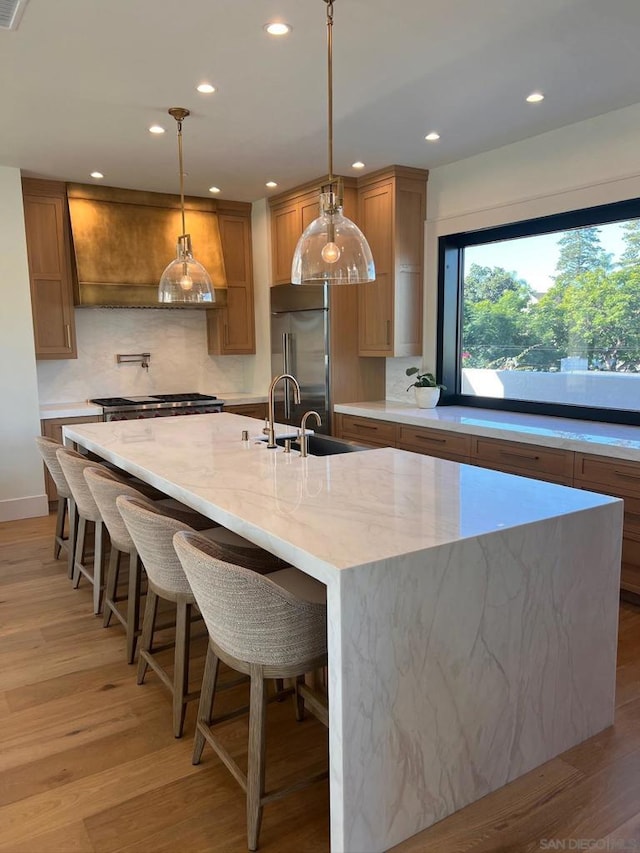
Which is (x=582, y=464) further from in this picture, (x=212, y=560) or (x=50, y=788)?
(x=50, y=788)

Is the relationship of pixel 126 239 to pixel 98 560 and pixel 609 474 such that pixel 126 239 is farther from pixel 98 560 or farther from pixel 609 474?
pixel 609 474

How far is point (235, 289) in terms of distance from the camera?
20.2ft

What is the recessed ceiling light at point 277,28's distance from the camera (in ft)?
8.51

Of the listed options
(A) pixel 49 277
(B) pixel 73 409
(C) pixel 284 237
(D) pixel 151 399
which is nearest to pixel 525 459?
(C) pixel 284 237

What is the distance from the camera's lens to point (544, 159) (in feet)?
13.5

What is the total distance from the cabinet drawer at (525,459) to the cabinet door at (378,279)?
141 cm

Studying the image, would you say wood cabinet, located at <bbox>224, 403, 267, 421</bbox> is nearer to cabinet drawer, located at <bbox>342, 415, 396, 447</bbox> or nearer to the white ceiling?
cabinet drawer, located at <bbox>342, 415, 396, 447</bbox>

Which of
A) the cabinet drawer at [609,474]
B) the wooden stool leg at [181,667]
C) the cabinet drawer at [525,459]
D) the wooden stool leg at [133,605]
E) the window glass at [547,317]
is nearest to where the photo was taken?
the wooden stool leg at [181,667]

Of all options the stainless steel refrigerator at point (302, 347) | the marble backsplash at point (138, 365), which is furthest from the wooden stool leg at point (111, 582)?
the marble backsplash at point (138, 365)

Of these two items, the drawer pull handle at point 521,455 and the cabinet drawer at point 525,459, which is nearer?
the cabinet drawer at point 525,459

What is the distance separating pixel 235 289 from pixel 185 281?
2.58 m

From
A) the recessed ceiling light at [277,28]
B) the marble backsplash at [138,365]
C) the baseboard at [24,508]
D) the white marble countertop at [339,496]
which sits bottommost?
the baseboard at [24,508]

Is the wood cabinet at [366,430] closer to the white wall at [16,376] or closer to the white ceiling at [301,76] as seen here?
the white ceiling at [301,76]

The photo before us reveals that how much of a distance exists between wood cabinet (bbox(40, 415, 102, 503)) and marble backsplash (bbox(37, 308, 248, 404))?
554 mm
